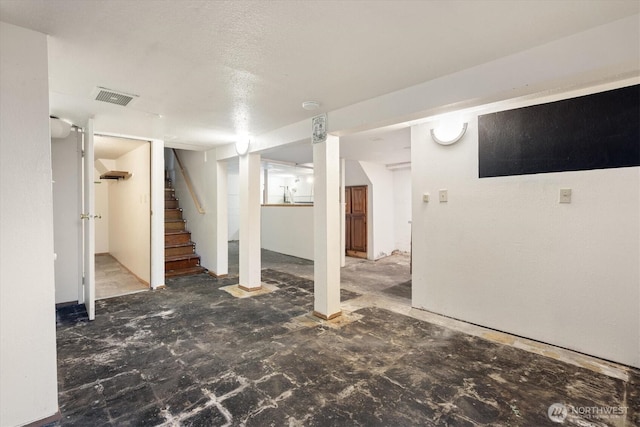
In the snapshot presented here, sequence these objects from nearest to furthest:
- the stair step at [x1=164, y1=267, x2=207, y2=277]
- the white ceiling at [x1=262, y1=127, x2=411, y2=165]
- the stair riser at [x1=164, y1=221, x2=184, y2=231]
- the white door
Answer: the white door → the white ceiling at [x1=262, y1=127, x2=411, y2=165] → the stair step at [x1=164, y1=267, x2=207, y2=277] → the stair riser at [x1=164, y1=221, x2=184, y2=231]

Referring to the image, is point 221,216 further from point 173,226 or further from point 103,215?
point 103,215

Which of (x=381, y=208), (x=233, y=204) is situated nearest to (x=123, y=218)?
(x=233, y=204)

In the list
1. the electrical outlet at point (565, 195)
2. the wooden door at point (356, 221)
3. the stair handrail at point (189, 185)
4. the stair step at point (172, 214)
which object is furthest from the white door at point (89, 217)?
the wooden door at point (356, 221)

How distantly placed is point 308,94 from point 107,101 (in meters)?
1.82

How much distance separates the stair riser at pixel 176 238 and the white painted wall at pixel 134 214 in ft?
1.68

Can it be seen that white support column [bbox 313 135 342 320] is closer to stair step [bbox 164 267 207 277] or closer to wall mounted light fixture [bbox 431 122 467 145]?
wall mounted light fixture [bbox 431 122 467 145]

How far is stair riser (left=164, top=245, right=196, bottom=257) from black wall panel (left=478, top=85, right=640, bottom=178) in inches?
192

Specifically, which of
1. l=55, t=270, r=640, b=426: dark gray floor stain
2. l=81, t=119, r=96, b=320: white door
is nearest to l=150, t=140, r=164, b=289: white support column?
l=81, t=119, r=96, b=320: white door

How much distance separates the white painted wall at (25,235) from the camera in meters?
1.49

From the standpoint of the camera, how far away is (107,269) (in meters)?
5.36

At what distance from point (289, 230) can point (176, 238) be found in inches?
102

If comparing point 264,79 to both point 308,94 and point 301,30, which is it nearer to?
point 308,94

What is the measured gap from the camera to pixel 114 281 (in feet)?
15.0

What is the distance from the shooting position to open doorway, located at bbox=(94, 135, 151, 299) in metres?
4.30
